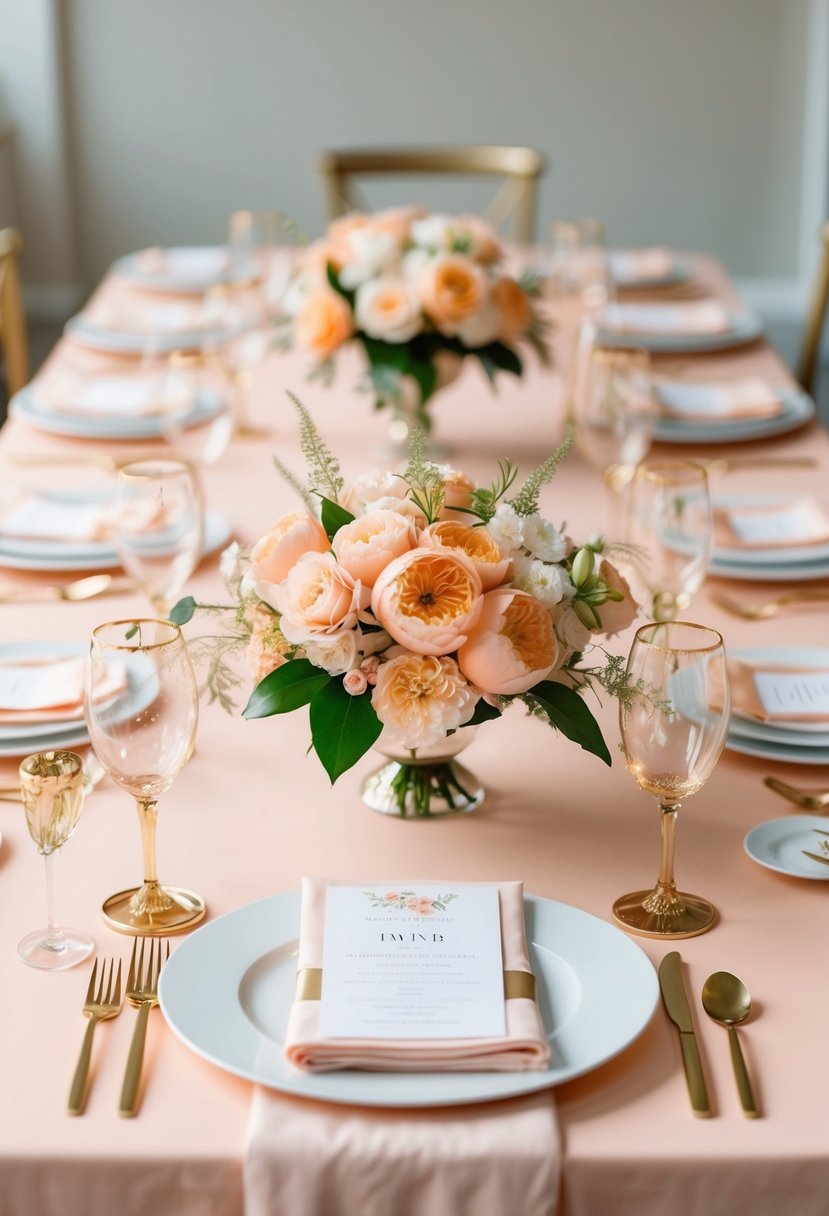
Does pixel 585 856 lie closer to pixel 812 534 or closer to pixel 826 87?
pixel 812 534

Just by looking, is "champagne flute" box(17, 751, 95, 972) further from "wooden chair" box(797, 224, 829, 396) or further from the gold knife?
"wooden chair" box(797, 224, 829, 396)

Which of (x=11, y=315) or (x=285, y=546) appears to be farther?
(x=11, y=315)

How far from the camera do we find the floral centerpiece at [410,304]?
2.05 metres

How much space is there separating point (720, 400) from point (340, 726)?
4.91 feet

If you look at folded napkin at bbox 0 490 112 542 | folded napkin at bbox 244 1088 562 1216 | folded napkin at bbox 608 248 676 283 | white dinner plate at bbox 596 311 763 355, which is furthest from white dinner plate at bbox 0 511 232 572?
folded napkin at bbox 608 248 676 283

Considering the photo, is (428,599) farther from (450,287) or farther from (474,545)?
(450,287)

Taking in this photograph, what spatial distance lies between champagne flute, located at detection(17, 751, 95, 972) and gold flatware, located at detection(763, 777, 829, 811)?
0.60 m

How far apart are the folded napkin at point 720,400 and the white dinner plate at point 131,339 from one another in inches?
32.6

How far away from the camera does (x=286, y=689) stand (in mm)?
1105

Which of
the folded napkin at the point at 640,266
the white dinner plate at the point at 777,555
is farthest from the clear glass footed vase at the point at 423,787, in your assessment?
the folded napkin at the point at 640,266

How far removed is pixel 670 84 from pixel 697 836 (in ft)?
17.0

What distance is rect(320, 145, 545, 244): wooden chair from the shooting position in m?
3.77

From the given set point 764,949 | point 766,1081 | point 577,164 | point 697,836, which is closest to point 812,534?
point 697,836

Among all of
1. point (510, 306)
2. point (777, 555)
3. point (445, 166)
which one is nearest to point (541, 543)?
point (777, 555)
